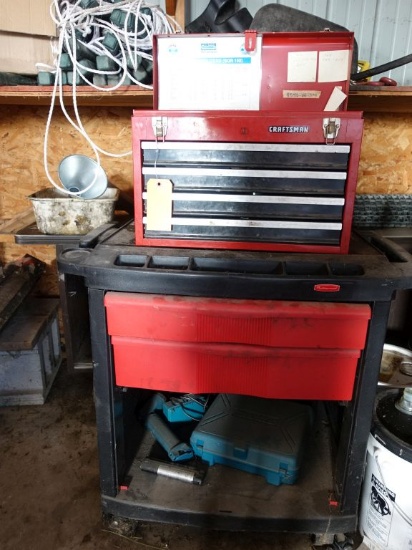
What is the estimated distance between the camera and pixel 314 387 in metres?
0.99

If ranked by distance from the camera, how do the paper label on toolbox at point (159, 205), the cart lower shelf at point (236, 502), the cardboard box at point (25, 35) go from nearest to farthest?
1. the paper label on toolbox at point (159, 205)
2. the cart lower shelf at point (236, 502)
3. the cardboard box at point (25, 35)

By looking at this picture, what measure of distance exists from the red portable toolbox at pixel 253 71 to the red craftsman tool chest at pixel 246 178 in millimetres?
189

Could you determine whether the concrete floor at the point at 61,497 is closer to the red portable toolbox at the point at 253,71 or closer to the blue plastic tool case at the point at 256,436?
the blue plastic tool case at the point at 256,436

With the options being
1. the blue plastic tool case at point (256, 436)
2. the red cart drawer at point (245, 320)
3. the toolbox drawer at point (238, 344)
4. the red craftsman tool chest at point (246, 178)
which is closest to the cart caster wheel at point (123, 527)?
the blue plastic tool case at point (256, 436)

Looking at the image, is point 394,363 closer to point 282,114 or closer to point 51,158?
point 282,114

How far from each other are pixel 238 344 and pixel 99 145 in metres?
1.24

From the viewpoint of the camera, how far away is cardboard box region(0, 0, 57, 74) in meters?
1.34

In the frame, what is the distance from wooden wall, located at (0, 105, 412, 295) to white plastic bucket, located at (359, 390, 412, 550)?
3.55 feet

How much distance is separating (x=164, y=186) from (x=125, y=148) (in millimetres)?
900

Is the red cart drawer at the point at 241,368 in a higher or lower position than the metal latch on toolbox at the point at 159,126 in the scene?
lower

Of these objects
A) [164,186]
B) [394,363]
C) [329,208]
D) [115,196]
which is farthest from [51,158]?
[394,363]

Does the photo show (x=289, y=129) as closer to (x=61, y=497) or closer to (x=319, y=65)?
(x=319, y=65)

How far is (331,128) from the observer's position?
0.93 meters

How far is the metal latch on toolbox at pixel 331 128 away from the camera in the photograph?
36.6 inches
